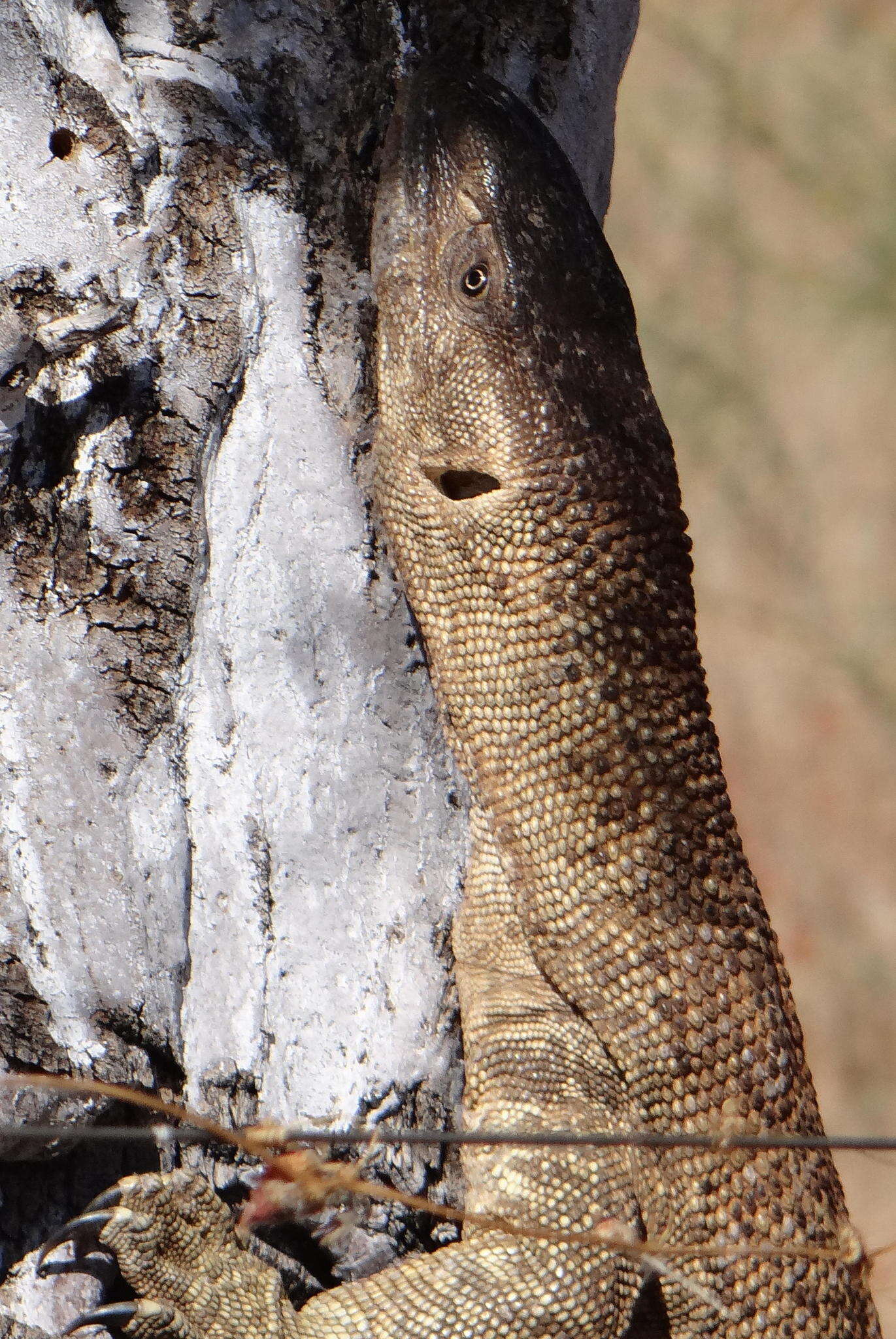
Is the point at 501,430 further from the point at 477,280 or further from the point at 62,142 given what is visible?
the point at 62,142

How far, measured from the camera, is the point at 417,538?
8.06 feet

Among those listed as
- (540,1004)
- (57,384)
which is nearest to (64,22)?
(57,384)

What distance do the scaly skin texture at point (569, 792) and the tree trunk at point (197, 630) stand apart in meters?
0.11

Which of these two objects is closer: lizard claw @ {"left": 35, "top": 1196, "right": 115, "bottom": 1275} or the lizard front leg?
lizard claw @ {"left": 35, "top": 1196, "right": 115, "bottom": 1275}

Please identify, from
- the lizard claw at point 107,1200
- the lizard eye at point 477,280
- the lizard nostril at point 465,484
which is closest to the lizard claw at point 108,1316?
the lizard claw at point 107,1200

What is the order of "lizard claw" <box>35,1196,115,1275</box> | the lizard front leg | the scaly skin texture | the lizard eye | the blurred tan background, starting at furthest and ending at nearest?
the blurred tan background, the lizard eye, the scaly skin texture, the lizard front leg, "lizard claw" <box>35,1196,115,1275</box>

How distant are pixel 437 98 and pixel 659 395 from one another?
5564mm

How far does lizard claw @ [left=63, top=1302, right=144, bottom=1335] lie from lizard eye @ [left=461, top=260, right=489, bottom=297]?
6.24ft

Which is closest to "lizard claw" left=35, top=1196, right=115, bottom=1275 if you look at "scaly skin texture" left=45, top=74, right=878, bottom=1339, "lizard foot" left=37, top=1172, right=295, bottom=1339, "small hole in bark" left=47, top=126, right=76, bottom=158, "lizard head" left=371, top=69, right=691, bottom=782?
"lizard foot" left=37, top=1172, right=295, bottom=1339

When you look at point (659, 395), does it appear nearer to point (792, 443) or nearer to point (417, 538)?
point (792, 443)

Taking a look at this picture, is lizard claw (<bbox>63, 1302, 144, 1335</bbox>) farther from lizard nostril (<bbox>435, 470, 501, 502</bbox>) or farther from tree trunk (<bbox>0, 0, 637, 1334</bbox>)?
lizard nostril (<bbox>435, 470, 501, 502</bbox>)

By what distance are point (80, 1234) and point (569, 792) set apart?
112 centimetres

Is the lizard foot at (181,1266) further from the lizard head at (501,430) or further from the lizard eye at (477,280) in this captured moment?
the lizard eye at (477,280)

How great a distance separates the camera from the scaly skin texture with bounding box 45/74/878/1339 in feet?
7.74
